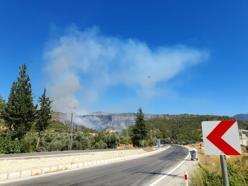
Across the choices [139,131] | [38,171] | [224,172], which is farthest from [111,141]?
[224,172]

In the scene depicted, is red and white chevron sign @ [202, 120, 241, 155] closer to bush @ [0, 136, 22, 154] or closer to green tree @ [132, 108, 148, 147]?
bush @ [0, 136, 22, 154]

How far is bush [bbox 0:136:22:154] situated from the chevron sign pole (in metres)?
38.6

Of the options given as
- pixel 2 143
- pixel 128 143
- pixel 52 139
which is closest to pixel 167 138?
pixel 128 143

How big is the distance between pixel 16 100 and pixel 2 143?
1020 centimetres

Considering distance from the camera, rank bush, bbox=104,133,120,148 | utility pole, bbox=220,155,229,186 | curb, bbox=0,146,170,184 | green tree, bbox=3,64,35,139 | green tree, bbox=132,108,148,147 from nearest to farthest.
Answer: utility pole, bbox=220,155,229,186, curb, bbox=0,146,170,184, green tree, bbox=3,64,35,139, bush, bbox=104,133,120,148, green tree, bbox=132,108,148,147

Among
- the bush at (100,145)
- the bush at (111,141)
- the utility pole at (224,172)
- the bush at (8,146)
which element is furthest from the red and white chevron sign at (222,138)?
the bush at (111,141)

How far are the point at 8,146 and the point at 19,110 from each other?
8705 mm

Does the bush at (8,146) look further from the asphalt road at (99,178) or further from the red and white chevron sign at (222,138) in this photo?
the red and white chevron sign at (222,138)

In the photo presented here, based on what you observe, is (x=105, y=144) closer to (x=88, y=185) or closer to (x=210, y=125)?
(x=88, y=185)

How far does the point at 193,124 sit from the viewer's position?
635 ft

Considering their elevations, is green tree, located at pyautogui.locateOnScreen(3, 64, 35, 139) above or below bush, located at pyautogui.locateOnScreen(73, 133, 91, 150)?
above

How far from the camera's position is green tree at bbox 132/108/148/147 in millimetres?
79562

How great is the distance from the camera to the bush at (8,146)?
37.6m

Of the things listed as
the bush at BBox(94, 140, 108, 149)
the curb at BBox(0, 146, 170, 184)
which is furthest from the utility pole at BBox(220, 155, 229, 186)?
the bush at BBox(94, 140, 108, 149)
